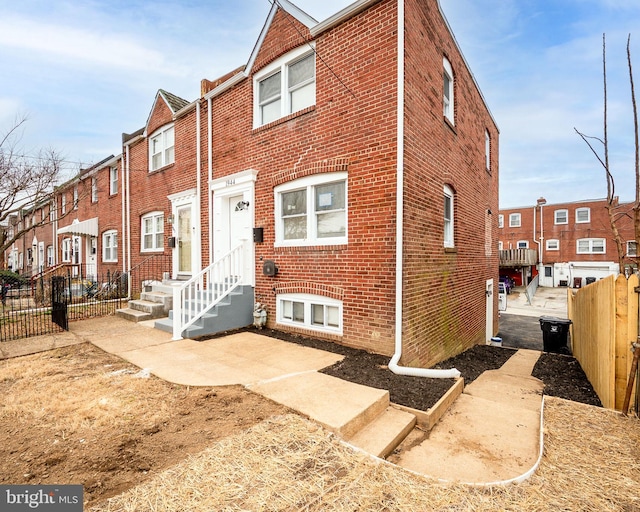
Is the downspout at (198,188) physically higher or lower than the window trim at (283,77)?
lower

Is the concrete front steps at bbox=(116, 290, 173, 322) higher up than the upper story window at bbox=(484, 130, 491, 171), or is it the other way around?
the upper story window at bbox=(484, 130, 491, 171)

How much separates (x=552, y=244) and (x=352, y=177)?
40121 mm

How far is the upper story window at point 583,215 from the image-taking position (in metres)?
34.8

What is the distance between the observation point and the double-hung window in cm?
1178

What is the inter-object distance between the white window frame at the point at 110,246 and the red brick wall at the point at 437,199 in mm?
13705

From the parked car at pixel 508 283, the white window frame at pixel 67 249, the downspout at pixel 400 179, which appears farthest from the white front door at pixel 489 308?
the white window frame at pixel 67 249

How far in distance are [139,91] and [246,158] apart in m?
9.73

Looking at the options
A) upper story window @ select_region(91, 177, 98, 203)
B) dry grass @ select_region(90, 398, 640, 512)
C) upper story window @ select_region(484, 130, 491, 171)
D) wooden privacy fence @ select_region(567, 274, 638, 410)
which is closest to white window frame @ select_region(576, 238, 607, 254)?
upper story window @ select_region(484, 130, 491, 171)

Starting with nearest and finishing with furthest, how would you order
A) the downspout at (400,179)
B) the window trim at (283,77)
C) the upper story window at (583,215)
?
the downspout at (400,179), the window trim at (283,77), the upper story window at (583,215)

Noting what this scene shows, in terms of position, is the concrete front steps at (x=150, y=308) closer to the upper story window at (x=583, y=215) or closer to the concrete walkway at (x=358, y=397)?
the concrete walkway at (x=358, y=397)

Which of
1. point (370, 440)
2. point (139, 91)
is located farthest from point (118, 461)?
point (139, 91)

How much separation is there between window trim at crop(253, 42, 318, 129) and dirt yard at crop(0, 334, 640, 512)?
20.7ft

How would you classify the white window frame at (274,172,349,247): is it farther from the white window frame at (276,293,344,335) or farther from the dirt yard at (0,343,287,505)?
the dirt yard at (0,343,287,505)

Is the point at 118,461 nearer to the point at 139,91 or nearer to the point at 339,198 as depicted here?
the point at 339,198
